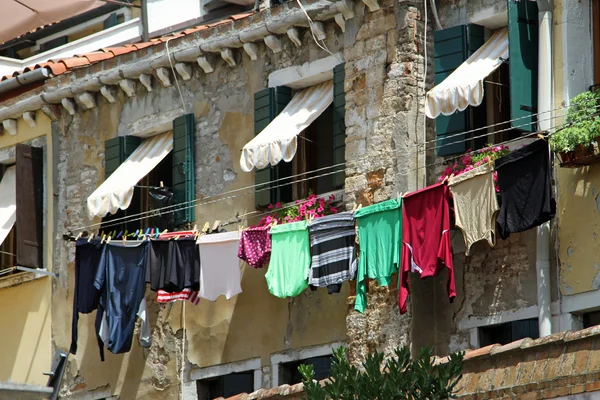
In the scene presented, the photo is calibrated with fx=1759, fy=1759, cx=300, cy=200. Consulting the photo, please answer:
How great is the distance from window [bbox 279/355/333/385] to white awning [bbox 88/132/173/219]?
291cm

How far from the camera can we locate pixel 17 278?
73.6 feet

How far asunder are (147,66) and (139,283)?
109 inches

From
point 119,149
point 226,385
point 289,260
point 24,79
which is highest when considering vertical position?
point 24,79

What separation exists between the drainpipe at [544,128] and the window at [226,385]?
4.23m

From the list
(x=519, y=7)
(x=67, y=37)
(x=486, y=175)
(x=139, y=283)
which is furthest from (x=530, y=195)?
(x=67, y=37)

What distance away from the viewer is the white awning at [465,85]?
16734mm

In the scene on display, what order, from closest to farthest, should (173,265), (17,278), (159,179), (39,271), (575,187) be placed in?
(575,187) → (173,265) → (159,179) → (39,271) → (17,278)

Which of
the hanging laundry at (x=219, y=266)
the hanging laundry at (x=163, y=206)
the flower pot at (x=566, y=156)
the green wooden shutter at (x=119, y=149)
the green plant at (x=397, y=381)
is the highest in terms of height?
the green wooden shutter at (x=119, y=149)

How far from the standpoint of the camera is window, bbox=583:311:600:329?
53.1 ft

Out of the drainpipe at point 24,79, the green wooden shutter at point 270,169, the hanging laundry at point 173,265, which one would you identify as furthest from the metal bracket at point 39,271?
the green wooden shutter at point 270,169

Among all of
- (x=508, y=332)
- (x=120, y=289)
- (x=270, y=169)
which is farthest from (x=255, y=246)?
(x=508, y=332)

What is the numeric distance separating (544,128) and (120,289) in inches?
230

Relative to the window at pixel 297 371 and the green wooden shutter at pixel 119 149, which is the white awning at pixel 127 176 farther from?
the window at pixel 297 371

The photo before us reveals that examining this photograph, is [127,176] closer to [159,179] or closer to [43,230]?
[159,179]
